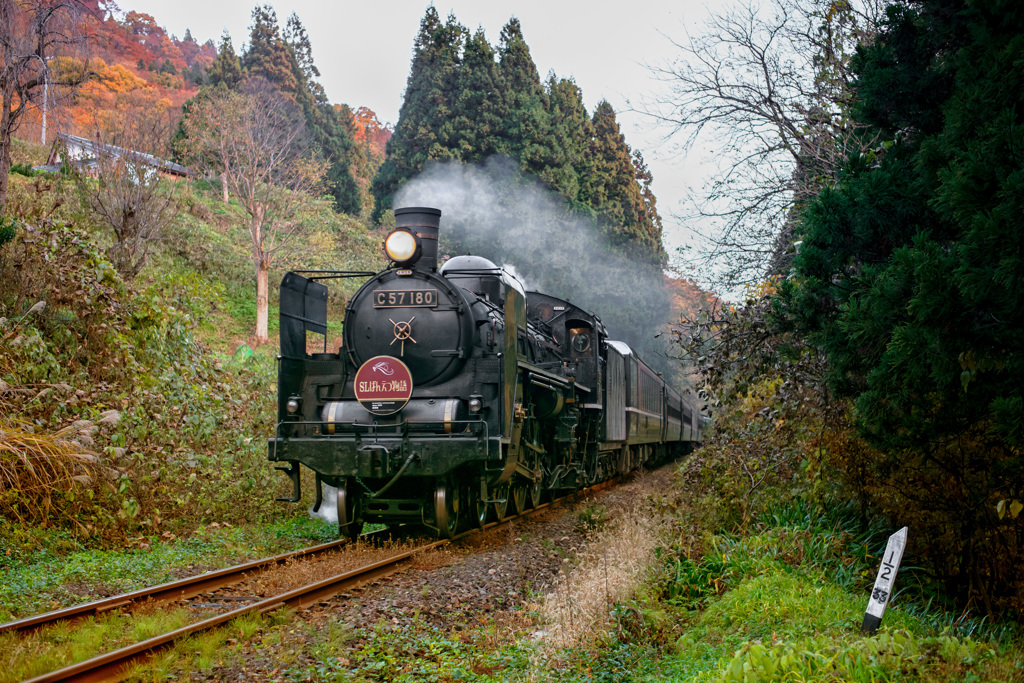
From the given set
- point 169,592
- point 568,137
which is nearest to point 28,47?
point 169,592

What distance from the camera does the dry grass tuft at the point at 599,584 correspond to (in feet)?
18.1

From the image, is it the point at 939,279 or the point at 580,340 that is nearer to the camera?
the point at 939,279

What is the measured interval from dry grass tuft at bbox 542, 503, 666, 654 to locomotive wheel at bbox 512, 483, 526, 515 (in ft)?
4.70

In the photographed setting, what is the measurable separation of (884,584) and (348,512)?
599 centimetres

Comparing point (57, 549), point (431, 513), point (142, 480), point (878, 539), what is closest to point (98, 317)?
point (142, 480)

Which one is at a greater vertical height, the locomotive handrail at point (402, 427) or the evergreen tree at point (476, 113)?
the evergreen tree at point (476, 113)

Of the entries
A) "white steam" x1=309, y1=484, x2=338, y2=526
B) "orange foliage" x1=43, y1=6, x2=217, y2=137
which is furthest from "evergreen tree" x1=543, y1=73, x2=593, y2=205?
"white steam" x1=309, y1=484, x2=338, y2=526

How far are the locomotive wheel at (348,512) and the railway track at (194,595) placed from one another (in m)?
0.18

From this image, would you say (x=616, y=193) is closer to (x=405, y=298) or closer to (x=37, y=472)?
(x=405, y=298)

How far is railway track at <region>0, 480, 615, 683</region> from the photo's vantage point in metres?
4.39

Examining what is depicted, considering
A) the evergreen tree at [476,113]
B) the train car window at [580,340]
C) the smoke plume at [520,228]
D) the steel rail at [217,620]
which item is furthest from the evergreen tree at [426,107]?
the steel rail at [217,620]

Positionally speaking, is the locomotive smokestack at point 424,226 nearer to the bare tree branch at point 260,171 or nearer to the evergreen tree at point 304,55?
the bare tree branch at point 260,171

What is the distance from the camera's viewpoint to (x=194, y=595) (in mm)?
6340

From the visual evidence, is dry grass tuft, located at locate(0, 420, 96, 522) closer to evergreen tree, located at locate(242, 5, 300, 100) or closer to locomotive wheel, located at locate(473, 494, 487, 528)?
locomotive wheel, located at locate(473, 494, 487, 528)
